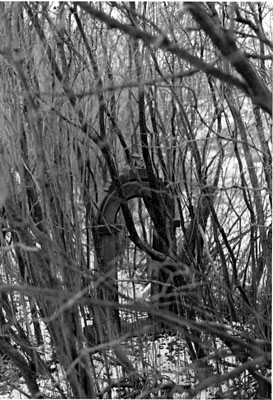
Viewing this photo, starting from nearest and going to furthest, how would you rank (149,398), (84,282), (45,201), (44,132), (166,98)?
(45,201) < (44,132) < (149,398) < (84,282) < (166,98)

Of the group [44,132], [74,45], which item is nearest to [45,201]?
[44,132]

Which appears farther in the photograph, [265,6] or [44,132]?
[265,6]

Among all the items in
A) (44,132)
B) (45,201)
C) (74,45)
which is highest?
(74,45)

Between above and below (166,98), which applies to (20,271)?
below

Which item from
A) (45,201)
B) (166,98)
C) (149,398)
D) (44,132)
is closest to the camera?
(45,201)

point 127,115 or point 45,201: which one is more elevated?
→ point 127,115

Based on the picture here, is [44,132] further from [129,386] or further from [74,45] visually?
[129,386]

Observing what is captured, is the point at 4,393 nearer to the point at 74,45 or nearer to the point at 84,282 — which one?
the point at 84,282

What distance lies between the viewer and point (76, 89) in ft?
8.84

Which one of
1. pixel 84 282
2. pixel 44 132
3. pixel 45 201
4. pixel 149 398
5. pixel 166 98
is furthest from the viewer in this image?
pixel 166 98

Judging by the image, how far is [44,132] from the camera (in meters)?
2.45

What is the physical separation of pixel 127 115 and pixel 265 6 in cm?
85

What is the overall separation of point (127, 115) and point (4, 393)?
4.83 ft

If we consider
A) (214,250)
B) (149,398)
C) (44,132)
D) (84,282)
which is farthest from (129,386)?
(44,132)
